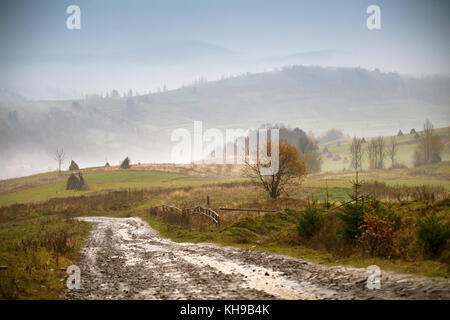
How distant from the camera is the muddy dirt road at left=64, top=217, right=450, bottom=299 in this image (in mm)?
10672

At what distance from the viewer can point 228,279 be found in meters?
13.1

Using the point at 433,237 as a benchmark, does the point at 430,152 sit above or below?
above

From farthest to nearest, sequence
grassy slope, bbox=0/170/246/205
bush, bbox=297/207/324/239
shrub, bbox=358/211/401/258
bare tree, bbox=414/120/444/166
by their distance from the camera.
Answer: bare tree, bbox=414/120/444/166
grassy slope, bbox=0/170/246/205
bush, bbox=297/207/324/239
shrub, bbox=358/211/401/258

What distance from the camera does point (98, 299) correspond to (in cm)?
1121

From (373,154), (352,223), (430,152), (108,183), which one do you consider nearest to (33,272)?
(352,223)

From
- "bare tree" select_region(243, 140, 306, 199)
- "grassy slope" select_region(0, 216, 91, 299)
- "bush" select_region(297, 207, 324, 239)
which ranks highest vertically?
"bare tree" select_region(243, 140, 306, 199)

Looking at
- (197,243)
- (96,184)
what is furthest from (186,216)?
(96,184)

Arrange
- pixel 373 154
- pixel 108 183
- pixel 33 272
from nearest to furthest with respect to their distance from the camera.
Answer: pixel 33 272 < pixel 108 183 < pixel 373 154

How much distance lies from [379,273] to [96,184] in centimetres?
9766

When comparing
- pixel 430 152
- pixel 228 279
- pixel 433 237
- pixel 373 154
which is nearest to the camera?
pixel 228 279

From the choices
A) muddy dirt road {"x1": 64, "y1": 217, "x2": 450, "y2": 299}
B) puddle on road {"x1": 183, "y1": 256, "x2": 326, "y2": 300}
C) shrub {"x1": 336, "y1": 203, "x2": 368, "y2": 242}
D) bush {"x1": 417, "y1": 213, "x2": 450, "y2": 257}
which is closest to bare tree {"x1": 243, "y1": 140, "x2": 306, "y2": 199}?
muddy dirt road {"x1": 64, "y1": 217, "x2": 450, "y2": 299}

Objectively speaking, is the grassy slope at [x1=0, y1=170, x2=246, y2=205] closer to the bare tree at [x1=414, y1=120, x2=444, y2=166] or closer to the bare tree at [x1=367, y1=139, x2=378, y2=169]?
the bare tree at [x1=414, y1=120, x2=444, y2=166]

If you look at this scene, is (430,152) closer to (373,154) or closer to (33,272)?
(373,154)
